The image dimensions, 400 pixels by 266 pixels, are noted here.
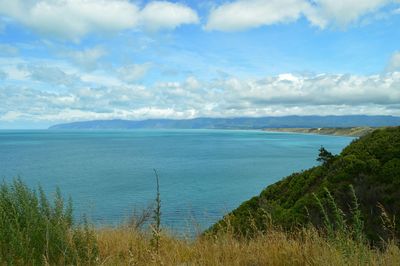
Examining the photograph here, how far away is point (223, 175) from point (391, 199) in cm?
5450

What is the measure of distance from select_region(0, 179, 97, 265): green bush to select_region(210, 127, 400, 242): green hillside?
4.50 meters

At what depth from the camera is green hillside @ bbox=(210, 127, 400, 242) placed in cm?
1102

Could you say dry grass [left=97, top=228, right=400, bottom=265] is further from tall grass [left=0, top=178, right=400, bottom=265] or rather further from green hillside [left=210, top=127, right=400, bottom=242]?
green hillside [left=210, top=127, right=400, bottom=242]

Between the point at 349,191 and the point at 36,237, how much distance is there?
980cm

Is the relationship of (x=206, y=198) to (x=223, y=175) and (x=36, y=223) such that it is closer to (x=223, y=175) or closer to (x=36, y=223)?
(x=223, y=175)

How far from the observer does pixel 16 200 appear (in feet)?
22.7

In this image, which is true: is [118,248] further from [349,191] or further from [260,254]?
[349,191]

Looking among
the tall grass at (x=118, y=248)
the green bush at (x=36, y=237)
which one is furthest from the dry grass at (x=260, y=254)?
the green bush at (x=36, y=237)

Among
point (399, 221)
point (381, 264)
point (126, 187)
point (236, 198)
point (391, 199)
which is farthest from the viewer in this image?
point (126, 187)

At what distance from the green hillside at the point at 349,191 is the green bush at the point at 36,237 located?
4.50 m

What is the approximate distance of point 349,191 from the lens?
1221cm

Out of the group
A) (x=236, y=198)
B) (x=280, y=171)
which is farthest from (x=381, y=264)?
(x=280, y=171)

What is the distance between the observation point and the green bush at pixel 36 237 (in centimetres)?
558

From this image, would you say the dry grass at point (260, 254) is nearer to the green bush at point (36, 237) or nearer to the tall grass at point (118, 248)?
the tall grass at point (118, 248)
